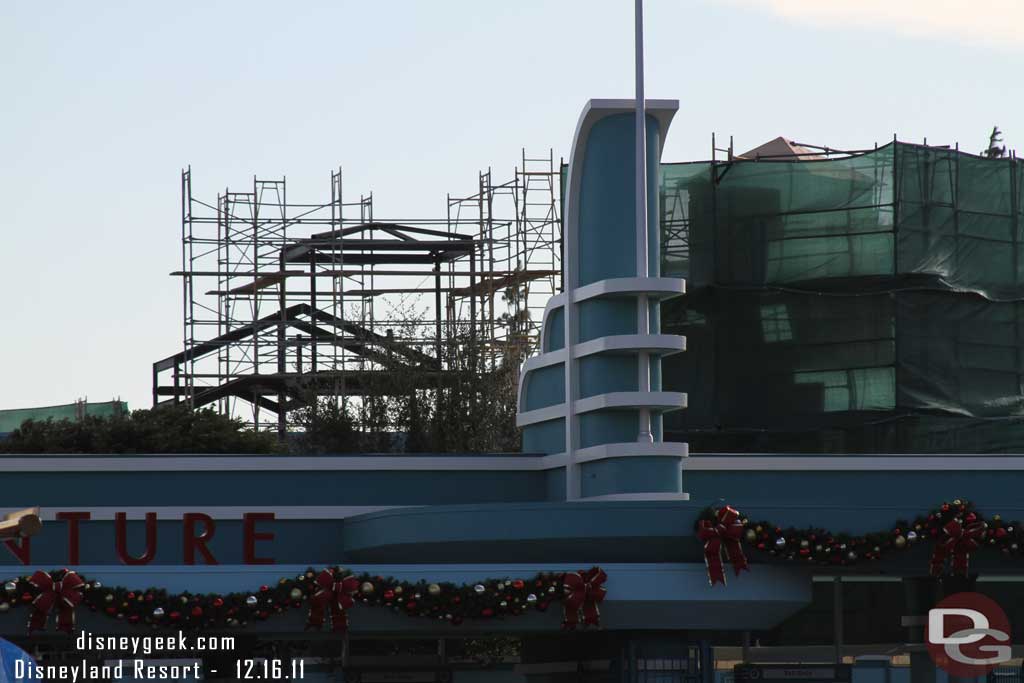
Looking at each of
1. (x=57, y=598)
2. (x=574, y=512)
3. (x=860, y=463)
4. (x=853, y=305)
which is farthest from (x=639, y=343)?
(x=853, y=305)

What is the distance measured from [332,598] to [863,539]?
731 centimetres

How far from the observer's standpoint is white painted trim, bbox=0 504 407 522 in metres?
27.7

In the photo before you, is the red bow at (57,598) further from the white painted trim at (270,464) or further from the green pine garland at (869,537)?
the green pine garland at (869,537)

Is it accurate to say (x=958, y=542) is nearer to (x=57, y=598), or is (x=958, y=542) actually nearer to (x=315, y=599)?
(x=315, y=599)

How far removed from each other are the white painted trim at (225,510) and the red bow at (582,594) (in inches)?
184

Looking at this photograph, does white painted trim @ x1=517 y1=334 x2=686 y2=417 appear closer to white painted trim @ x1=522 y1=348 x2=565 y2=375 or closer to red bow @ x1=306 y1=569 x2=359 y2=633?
white painted trim @ x1=522 y1=348 x2=565 y2=375

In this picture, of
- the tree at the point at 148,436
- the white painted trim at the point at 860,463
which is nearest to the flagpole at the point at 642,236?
the white painted trim at the point at 860,463

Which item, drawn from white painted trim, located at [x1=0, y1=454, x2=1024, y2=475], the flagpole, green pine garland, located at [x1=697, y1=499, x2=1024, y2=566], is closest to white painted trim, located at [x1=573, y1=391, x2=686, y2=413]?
the flagpole

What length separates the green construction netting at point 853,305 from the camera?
3991cm

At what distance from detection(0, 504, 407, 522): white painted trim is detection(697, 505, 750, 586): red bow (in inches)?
222

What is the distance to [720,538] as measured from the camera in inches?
950

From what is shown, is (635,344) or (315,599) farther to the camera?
(635,344)

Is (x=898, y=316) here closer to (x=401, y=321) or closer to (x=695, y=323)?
(x=695, y=323)

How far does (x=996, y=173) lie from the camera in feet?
136
